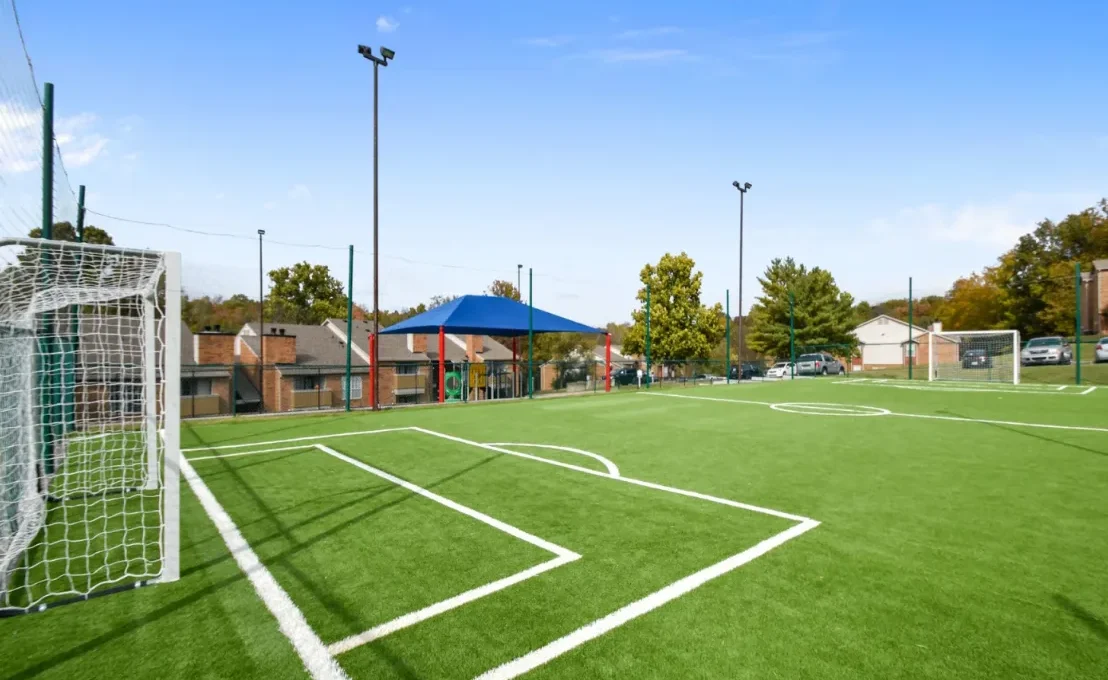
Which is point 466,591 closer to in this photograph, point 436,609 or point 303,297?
point 436,609

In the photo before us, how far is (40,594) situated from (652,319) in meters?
35.6

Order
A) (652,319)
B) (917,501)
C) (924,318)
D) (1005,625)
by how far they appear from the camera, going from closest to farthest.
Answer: (1005,625), (917,501), (652,319), (924,318)

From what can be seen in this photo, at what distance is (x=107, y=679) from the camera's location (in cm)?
241

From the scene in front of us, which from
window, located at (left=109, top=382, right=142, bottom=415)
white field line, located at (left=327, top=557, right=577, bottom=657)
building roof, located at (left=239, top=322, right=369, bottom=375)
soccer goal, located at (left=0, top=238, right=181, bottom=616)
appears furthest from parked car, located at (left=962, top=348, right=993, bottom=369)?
building roof, located at (left=239, top=322, right=369, bottom=375)

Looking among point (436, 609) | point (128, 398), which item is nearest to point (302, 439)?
point (128, 398)

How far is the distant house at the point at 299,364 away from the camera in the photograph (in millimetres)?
31906

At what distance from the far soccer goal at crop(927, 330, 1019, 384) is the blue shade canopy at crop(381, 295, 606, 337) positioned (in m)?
14.8

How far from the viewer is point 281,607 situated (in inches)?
120

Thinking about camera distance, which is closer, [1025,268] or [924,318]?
[1025,268]

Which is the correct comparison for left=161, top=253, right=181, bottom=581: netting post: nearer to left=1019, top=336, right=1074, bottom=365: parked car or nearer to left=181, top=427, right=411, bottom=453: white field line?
left=181, top=427, right=411, bottom=453: white field line

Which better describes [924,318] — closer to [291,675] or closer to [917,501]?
[917,501]

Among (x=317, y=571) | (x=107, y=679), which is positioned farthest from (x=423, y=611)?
(x=107, y=679)

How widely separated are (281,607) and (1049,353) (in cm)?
3382

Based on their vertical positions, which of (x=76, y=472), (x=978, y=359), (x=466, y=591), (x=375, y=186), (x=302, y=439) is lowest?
(x=302, y=439)
